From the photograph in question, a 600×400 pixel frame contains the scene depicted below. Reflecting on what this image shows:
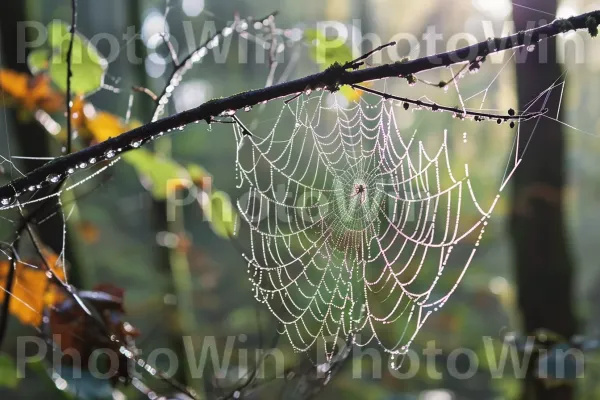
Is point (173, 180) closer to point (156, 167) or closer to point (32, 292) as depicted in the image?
point (156, 167)

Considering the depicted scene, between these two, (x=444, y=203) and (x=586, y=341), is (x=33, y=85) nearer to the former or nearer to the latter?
(x=586, y=341)

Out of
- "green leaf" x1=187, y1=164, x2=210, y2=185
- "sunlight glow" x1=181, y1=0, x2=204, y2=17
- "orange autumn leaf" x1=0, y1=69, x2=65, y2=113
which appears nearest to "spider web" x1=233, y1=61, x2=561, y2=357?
"green leaf" x1=187, y1=164, x2=210, y2=185

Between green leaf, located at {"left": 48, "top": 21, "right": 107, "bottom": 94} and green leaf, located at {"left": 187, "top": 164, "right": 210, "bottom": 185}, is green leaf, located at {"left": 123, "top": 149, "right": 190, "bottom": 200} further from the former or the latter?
green leaf, located at {"left": 48, "top": 21, "right": 107, "bottom": 94}

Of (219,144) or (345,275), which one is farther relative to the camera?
(219,144)

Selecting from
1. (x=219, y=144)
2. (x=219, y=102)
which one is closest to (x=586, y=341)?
(x=219, y=102)

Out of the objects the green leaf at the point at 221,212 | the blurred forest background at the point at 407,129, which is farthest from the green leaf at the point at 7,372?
the green leaf at the point at 221,212
